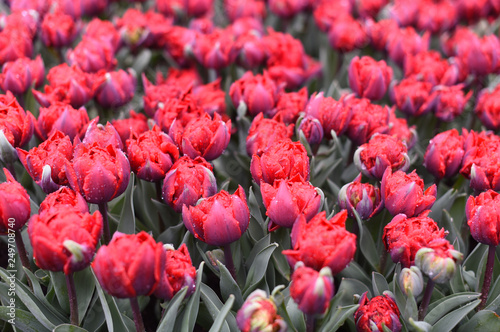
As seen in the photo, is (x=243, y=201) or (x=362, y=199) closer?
(x=243, y=201)

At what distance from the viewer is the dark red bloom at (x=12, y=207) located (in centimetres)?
123

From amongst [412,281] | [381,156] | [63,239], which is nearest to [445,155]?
[381,156]

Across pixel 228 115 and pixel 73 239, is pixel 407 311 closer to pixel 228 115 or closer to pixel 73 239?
pixel 73 239

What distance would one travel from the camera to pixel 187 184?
4.48ft

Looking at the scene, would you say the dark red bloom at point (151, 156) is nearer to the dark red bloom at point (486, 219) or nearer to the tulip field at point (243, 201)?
the tulip field at point (243, 201)

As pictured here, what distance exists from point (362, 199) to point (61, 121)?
97 cm

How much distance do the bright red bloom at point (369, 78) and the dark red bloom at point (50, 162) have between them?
1.11m

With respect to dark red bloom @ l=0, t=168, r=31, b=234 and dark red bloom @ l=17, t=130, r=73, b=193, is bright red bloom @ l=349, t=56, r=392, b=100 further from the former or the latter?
dark red bloom @ l=0, t=168, r=31, b=234

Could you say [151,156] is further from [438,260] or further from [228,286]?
[438,260]

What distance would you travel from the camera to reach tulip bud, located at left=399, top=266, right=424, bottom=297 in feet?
3.97

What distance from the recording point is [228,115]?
7.45 feet

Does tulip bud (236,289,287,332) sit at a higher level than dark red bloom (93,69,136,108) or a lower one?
lower

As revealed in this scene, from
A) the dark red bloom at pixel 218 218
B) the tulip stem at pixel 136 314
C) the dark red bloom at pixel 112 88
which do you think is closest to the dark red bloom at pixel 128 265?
the tulip stem at pixel 136 314

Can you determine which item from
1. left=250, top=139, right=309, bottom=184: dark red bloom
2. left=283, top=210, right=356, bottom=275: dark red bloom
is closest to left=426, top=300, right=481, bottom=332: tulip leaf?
left=283, top=210, right=356, bottom=275: dark red bloom
